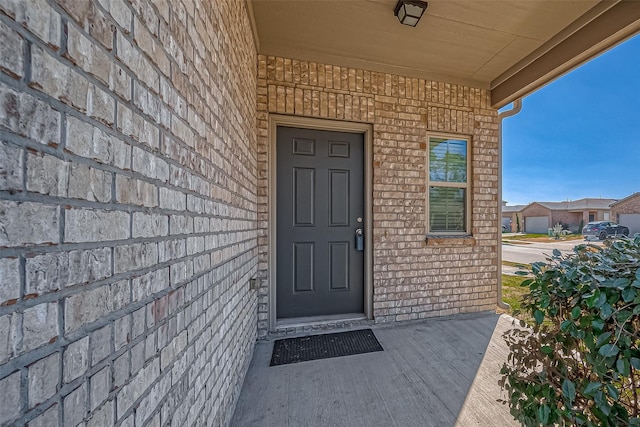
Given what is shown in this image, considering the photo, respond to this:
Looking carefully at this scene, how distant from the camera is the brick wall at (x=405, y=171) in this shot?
8.30ft

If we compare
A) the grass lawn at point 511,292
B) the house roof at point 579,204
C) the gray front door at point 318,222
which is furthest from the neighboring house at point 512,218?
the gray front door at point 318,222

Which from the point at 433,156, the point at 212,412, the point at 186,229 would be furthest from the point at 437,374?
the point at 433,156

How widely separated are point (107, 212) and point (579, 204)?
39267mm

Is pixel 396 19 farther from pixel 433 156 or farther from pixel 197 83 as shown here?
pixel 197 83

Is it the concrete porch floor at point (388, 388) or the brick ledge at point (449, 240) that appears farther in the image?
the brick ledge at point (449, 240)

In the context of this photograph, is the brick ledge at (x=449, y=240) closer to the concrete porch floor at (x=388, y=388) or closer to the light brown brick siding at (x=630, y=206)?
the concrete porch floor at (x=388, y=388)

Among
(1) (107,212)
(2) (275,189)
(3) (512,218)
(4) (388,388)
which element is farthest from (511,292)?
(3) (512,218)

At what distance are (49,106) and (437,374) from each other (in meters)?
2.48

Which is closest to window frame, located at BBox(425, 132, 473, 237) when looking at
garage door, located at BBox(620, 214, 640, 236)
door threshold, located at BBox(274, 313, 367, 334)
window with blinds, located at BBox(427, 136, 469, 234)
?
window with blinds, located at BBox(427, 136, 469, 234)

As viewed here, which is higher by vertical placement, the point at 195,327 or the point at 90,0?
the point at 90,0

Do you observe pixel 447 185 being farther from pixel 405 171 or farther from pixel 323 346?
pixel 323 346

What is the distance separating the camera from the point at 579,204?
89.8 feet

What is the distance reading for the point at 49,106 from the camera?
437 millimetres

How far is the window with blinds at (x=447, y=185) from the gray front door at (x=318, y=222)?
3.09ft
